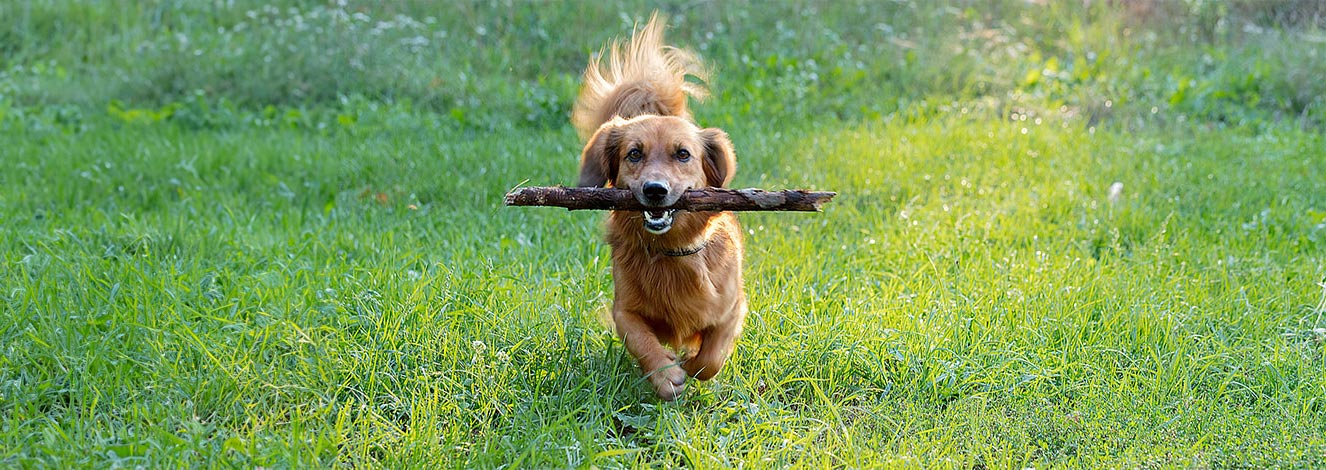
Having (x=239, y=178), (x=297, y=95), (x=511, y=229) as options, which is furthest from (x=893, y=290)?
(x=297, y=95)

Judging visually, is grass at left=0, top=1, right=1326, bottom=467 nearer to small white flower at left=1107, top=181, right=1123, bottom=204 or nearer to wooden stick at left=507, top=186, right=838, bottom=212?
small white flower at left=1107, top=181, right=1123, bottom=204

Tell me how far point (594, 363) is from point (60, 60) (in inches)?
322

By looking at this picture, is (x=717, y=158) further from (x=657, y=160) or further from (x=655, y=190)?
(x=655, y=190)

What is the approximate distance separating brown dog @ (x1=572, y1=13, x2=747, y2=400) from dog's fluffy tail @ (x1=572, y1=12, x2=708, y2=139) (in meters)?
0.59

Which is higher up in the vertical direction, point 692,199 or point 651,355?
point 692,199

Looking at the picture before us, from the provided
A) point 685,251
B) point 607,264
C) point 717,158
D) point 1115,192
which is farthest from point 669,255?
point 1115,192

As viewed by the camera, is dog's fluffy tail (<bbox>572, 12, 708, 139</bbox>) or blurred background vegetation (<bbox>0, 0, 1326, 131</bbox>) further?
blurred background vegetation (<bbox>0, 0, 1326, 131</bbox>)

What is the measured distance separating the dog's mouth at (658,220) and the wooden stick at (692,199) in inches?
1.1

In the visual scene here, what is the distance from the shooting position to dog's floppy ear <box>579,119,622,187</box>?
3895 millimetres

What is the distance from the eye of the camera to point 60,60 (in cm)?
979

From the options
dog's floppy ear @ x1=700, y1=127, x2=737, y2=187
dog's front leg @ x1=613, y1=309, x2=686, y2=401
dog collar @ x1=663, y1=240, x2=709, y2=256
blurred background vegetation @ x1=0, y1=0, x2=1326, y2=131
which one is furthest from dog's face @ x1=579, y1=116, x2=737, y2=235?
blurred background vegetation @ x1=0, y1=0, x2=1326, y2=131

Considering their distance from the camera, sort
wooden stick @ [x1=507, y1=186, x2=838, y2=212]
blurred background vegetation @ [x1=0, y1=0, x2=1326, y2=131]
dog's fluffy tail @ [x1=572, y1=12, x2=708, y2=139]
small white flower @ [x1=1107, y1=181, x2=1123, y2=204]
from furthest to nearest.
→ blurred background vegetation @ [x1=0, y1=0, x2=1326, y2=131] < small white flower @ [x1=1107, y1=181, x2=1123, y2=204] < dog's fluffy tail @ [x1=572, y1=12, x2=708, y2=139] < wooden stick @ [x1=507, y1=186, x2=838, y2=212]

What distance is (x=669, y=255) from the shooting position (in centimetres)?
369

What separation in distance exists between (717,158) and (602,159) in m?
0.43
